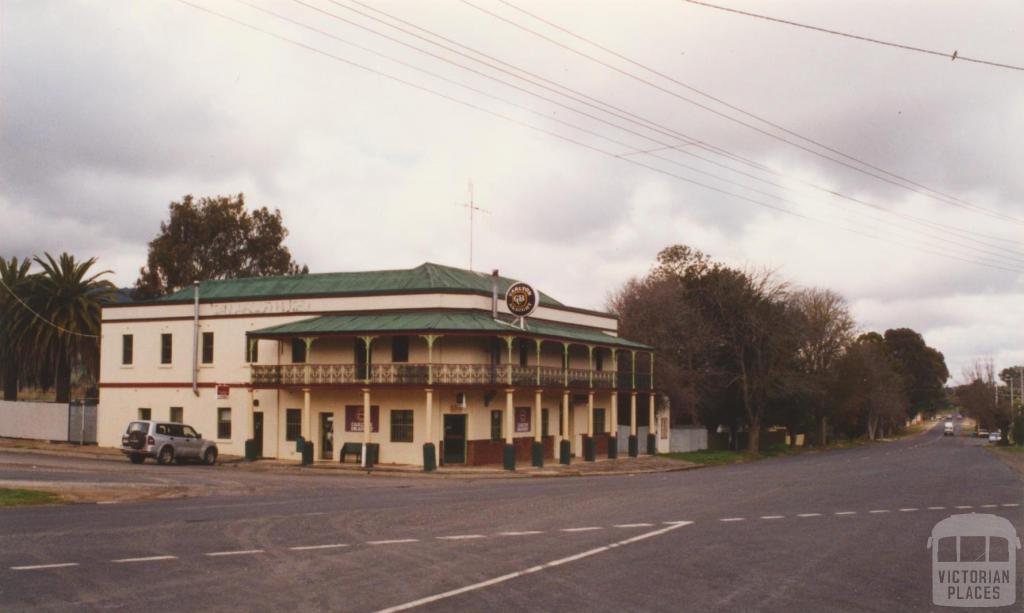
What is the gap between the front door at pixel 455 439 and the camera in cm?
3888

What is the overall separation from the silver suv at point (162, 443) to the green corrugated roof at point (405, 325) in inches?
217

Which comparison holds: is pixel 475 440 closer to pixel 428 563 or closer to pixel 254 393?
pixel 254 393

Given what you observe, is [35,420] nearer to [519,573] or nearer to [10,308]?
[10,308]

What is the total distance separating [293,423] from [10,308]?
2192 cm

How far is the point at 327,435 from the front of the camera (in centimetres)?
4122

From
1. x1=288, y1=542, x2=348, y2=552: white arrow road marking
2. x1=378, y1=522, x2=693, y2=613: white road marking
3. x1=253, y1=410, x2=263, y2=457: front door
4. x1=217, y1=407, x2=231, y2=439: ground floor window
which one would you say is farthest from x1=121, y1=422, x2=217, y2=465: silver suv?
x1=378, y1=522, x2=693, y2=613: white road marking

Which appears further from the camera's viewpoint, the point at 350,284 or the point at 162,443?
the point at 350,284

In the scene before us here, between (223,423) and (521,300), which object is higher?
(521,300)

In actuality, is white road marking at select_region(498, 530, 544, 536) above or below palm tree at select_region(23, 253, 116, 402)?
below

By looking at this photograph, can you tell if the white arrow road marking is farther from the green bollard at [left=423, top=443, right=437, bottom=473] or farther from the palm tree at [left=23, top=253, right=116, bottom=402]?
the palm tree at [left=23, top=253, right=116, bottom=402]

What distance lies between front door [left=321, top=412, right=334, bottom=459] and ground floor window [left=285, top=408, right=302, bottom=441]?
137 centimetres

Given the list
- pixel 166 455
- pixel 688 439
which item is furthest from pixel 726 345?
pixel 166 455

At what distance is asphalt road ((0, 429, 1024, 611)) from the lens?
1040cm

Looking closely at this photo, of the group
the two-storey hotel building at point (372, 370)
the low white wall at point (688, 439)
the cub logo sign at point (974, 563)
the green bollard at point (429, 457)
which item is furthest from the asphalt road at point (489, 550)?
the low white wall at point (688, 439)
